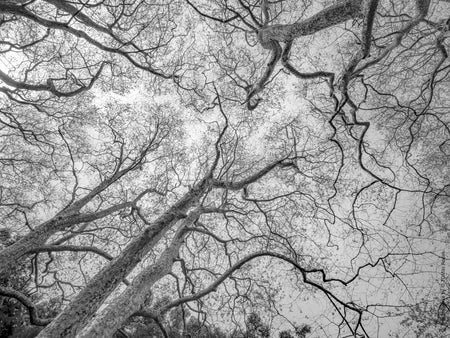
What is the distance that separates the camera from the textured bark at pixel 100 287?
10.0 ft

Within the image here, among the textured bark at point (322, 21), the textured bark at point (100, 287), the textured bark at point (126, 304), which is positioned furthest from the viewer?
the textured bark at point (322, 21)

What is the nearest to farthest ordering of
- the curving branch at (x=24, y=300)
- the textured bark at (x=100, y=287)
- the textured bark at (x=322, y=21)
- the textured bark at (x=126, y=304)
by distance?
the textured bark at (x=100, y=287)
the textured bark at (x=126, y=304)
the textured bark at (x=322, y=21)
the curving branch at (x=24, y=300)

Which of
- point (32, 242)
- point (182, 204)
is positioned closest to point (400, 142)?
point (182, 204)

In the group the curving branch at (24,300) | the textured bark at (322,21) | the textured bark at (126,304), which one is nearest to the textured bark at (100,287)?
the textured bark at (126,304)

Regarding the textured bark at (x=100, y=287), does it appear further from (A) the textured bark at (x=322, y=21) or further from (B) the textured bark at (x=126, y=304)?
(A) the textured bark at (x=322, y=21)

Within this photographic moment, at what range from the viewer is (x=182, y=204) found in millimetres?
5672

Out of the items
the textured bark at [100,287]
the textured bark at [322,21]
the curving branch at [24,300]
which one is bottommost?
the curving branch at [24,300]

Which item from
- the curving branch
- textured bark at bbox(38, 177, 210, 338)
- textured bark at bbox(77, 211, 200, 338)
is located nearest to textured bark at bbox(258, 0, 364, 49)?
textured bark at bbox(38, 177, 210, 338)

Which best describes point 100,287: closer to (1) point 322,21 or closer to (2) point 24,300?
(2) point 24,300

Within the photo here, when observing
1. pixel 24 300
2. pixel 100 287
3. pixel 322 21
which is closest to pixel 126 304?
pixel 100 287

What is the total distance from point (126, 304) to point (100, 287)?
1.68 feet

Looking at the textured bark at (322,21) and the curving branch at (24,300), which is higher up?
the textured bark at (322,21)

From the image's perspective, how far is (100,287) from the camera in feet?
11.5

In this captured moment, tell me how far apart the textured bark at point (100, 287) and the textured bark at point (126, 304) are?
0.52 ft
